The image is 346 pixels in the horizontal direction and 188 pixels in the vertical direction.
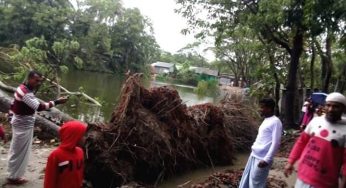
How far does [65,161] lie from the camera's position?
3891 mm

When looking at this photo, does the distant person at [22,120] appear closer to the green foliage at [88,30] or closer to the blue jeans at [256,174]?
the blue jeans at [256,174]

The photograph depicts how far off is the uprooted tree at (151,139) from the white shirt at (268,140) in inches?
115

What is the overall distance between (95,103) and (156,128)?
948cm

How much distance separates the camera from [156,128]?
8.02 metres

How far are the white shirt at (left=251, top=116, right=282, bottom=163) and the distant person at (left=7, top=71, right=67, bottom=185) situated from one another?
3146 millimetres

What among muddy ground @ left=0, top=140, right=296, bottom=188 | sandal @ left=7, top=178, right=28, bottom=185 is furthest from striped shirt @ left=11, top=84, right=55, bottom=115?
muddy ground @ left=0, top=140, right=296, bottom=188

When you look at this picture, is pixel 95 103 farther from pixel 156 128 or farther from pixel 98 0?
pixel 98 0

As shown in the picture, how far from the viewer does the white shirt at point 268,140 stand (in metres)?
4.92

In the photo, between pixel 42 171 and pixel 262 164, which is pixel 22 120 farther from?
pixel 262 164

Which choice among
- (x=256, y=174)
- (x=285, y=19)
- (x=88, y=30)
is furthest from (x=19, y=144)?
(x=88, y=30)

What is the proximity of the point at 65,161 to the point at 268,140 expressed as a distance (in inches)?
104

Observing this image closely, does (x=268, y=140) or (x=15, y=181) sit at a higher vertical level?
(x=268, y=140)

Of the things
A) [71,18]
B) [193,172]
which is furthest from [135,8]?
[193,172]

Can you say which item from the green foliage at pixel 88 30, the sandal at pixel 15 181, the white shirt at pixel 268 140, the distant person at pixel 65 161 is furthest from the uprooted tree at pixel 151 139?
the green foliage at pixel 88 30
